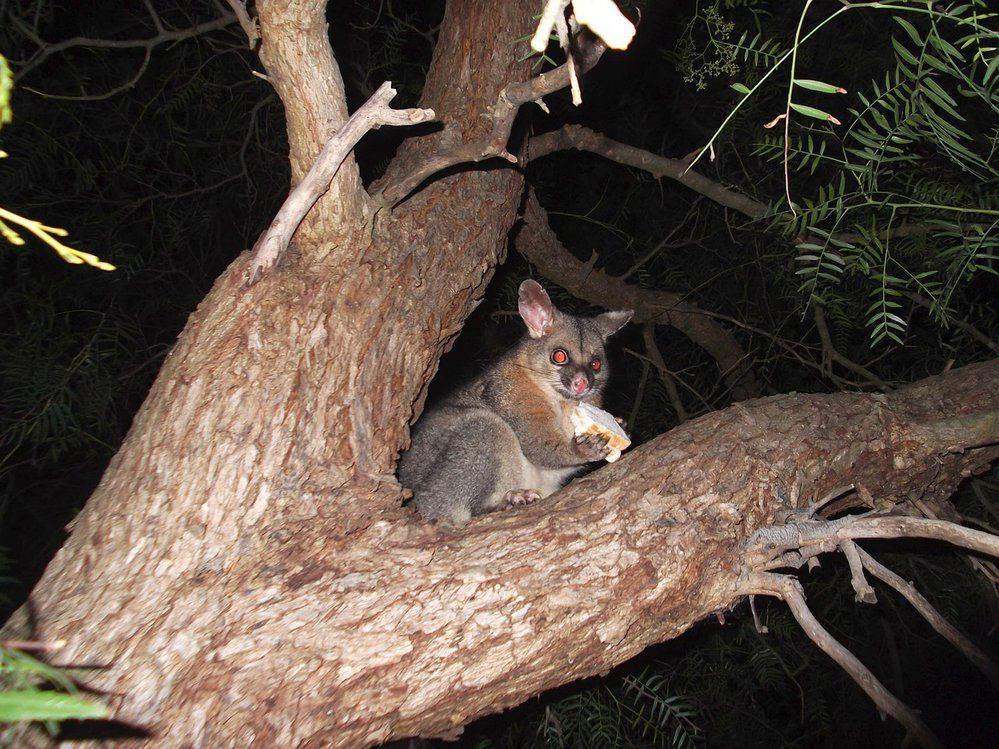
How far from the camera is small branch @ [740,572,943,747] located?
1.73 metres

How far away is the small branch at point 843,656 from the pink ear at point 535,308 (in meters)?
2.18

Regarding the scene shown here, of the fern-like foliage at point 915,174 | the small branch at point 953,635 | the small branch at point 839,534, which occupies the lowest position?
the small branch at point 953,635

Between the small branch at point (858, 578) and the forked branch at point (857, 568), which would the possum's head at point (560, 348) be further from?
the small branch at point (858, 578)

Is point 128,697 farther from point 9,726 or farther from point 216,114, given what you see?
point 216,114

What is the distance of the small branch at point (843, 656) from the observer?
173cm

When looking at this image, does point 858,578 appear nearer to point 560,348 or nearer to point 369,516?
point 369,516

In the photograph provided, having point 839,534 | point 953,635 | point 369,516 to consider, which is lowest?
point 953,635

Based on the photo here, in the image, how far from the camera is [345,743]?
176 cm

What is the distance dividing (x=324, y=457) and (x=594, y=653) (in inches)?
38.9

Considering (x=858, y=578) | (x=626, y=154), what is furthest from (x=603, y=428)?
(x=626, y=154)

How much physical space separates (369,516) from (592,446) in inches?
62.5

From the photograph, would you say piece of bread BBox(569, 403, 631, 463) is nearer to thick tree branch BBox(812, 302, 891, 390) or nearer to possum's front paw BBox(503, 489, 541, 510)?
possum's front paw BBox(503, 489, 541, 510)

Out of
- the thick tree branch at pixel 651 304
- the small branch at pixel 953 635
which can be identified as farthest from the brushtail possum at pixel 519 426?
the small branch at pixel 953 635

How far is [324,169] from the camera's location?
2.10 meters
